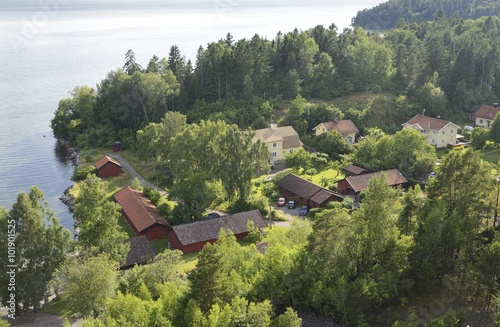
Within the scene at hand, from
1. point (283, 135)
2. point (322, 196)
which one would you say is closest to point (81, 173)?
point (283, 135)

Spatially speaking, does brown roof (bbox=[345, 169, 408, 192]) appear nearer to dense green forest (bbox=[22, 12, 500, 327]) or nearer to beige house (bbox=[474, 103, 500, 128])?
dense green forest (bbox=[22, 12, 500, 327])

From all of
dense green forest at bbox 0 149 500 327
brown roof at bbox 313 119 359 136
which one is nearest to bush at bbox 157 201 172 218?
dense green forest at bbox 0 149 500 327

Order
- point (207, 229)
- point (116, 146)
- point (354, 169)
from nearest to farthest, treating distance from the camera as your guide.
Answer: point (207, 229)
point (354, 169)
point (116, 146)

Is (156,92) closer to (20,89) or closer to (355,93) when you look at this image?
(355,93)

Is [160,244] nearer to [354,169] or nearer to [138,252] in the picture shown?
[138,252]

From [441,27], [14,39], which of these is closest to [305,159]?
[441,27]
